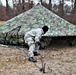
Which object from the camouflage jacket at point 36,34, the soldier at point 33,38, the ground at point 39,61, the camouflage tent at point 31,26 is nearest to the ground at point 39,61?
the ground at point 39,61

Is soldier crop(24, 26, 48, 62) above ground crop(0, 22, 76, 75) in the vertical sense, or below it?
above

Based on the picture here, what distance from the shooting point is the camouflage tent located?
43.5ft

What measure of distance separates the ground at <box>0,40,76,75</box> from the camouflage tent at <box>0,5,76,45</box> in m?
0.50

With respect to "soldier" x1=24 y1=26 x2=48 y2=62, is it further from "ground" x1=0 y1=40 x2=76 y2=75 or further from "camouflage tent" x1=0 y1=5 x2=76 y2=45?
"camouflage tent" x1=0 y1=5 x2=76 y2=45

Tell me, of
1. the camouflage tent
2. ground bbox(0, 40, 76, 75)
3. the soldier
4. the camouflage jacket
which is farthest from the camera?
the camouflage tent

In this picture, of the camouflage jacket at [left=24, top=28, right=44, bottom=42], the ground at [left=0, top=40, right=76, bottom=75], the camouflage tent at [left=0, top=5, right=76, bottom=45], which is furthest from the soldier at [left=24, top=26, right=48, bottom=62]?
the camouflage tent at [left=0, top=5, right=76, bottom=45]

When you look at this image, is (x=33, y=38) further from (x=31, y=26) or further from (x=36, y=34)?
(x=31, y=26)

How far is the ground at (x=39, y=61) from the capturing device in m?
8.62

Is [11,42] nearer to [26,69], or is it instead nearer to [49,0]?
[26,69]

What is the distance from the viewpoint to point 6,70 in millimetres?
8641

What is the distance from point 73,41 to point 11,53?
3617mm

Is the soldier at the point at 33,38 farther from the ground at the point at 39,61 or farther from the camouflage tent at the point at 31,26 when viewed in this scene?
the camouflage tent at the point at 31,26

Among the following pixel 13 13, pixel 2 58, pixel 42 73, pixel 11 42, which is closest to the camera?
pixel 42 73

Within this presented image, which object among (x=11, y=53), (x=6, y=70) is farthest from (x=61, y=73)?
(x=11, y=53)
